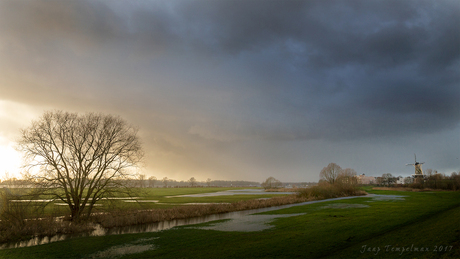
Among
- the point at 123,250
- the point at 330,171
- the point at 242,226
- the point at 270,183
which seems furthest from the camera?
the point at 270,183

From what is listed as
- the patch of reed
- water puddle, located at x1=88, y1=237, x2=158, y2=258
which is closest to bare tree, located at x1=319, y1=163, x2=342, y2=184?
the patch of reed

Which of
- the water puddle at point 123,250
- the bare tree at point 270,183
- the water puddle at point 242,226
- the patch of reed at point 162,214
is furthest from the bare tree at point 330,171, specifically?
the water puddle at point 123,250

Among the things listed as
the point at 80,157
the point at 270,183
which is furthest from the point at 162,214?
the point at 270,183

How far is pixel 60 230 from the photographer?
85.0 ft

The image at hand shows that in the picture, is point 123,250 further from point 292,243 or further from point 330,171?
point 330,171

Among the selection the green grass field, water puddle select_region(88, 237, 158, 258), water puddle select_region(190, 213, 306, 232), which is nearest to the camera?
the green grass field

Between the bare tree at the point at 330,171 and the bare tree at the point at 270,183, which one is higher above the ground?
the bare tree at the point at 330,171

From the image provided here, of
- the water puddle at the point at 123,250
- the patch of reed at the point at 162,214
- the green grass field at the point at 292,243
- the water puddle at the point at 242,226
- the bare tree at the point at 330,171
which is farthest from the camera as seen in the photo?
the bare tree at the point at 330,171

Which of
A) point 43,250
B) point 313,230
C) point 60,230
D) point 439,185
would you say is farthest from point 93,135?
point 439,185

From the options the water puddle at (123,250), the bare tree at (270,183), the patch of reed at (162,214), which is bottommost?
the bare tree at (270,183)

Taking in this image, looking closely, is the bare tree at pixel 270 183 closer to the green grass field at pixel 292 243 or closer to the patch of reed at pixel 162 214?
the patch of reed at pixel 162 214

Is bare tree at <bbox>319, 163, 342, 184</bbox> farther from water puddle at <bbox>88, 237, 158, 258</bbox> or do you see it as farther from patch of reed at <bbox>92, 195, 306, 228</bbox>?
water puddle at <bbox>88, 237, 158, 258</bbox>

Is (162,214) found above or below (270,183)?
above

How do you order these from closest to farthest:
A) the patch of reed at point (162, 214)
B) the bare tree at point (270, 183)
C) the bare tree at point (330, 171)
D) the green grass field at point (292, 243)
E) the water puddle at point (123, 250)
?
1. the green grass field at point (292, 243)
2. the water puddle at point (123, 250)
3. the patch of reed at point (162, 214)
4. the bare tree at point (330, 171)
5. the bare tree at point (270, 183)
